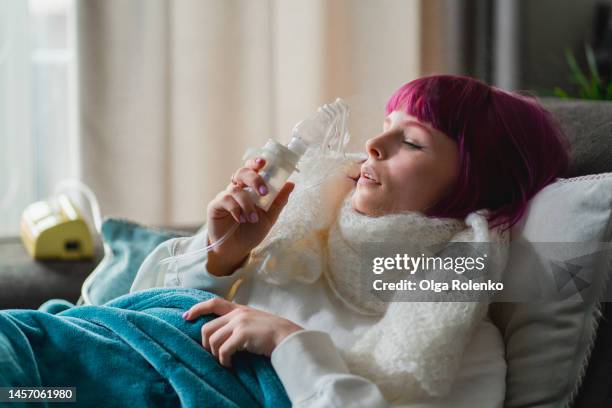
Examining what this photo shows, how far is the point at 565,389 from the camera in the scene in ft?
3.36

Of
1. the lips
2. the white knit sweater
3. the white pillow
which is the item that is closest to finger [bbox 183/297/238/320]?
the white knit sweater

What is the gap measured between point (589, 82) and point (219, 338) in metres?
1.98

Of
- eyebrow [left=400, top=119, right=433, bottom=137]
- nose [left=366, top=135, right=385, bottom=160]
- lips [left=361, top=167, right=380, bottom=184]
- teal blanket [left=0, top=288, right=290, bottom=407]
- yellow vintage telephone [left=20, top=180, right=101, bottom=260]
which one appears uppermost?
eyebrow [left=400, top=119, right=433, bottom=137]

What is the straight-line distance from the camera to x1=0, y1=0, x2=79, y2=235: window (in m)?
2.40

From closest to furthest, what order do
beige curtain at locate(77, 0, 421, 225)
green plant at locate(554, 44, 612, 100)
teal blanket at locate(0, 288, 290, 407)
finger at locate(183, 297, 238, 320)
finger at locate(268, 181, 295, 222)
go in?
teal blanket at locate(0, 288, 290, 407), finger at locate(183, 297, 238, 320), finger at locate(268, 181, 295, 222), green plant at locate(554, 44, 612, 100), beige curtain at locate(77, 0, 421, 225)

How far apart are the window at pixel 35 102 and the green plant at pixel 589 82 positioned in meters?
1.34

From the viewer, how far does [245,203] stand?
1121 mm

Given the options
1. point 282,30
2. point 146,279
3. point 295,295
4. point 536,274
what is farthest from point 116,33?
point 536,274

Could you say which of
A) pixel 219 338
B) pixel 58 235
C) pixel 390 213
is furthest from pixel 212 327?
pixel 58 235

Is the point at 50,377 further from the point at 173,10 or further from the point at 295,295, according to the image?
the point at 173,10

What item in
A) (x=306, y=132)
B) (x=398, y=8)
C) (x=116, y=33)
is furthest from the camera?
(x=398, y=8)

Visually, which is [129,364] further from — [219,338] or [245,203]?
[245,203]

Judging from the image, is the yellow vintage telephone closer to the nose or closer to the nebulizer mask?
the nebulizer mask

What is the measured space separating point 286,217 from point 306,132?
0.11 m
